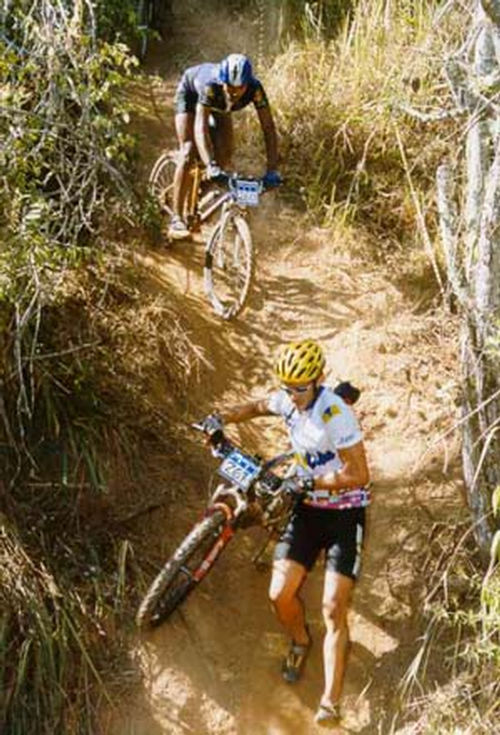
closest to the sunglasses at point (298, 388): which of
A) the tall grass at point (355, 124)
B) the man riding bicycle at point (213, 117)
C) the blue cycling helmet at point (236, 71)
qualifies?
the man riding bicycle at point (213, 117)

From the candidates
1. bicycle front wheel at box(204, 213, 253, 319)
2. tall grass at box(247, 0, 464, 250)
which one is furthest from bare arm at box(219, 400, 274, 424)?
tall grass at box(247, 0, 464, 250)

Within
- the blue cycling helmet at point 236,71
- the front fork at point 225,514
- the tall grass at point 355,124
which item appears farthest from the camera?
the tall grass at point 355,124

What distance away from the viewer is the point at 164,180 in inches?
337

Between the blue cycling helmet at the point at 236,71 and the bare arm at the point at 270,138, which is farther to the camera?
the bare arm at the point at 270,138

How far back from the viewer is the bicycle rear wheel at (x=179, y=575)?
18.8ft

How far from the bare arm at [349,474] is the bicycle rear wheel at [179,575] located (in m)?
0.58

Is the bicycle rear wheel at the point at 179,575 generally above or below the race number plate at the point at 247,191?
below

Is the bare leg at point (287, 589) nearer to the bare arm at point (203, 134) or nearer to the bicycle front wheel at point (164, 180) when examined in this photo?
the bare arm at point (203, 134)

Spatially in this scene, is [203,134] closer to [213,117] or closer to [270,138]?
[213,117]

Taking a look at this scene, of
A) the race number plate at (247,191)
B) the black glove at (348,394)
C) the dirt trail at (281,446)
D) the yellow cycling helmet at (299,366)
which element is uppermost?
the race number plate at (247,191)

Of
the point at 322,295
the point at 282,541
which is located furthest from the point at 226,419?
the point at 322,295

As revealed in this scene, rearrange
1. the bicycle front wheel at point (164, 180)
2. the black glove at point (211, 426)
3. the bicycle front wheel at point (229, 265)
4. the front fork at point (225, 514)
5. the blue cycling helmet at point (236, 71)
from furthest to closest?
1. the bicycle front wheel at point (164, 180)
2. the bicycle front wheel at point (229, 265)
3. the blue cycling helmet at point (236, 71)
4. the front fork at point (225, 514)
5. the black glove at point (211, 426)

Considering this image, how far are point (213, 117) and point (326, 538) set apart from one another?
3311 millimetres

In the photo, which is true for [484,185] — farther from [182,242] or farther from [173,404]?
[182,242]
